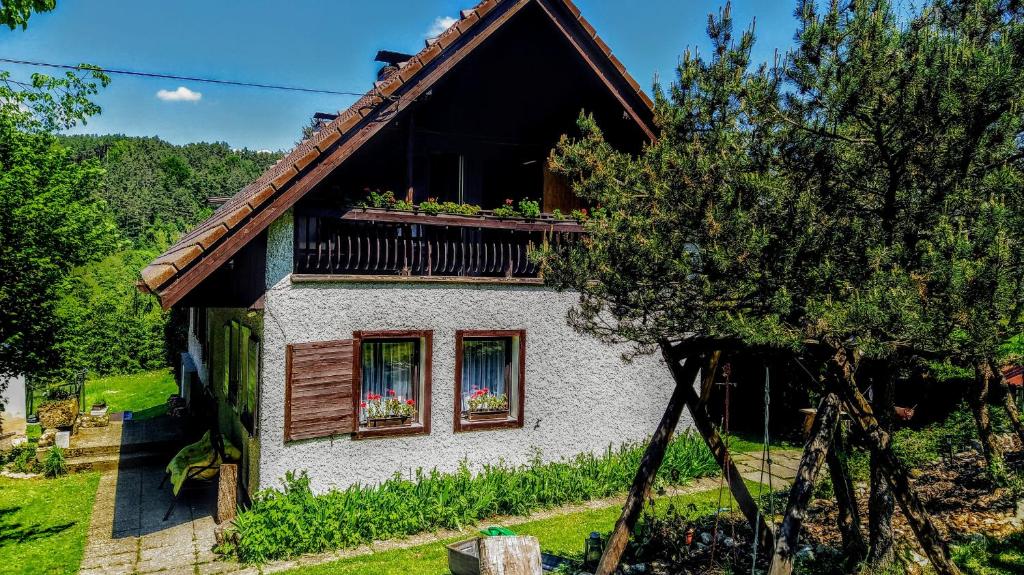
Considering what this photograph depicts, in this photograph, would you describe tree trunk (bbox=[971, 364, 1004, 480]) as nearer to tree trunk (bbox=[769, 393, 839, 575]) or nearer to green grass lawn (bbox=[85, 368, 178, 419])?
tree trunk (bbox=[769, 393, 839, 575])

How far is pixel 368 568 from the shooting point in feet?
24.9

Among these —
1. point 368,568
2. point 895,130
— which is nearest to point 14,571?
point 368,568

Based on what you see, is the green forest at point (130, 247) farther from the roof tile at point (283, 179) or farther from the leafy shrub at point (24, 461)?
the roof tile at point (283, 179)

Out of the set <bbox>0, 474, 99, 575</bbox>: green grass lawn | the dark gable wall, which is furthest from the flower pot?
the dark gable wall

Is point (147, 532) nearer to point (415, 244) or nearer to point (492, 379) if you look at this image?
point (492, 379)

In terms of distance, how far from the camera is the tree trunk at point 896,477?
5363 millimetres

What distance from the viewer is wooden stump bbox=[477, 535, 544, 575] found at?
18.1ft

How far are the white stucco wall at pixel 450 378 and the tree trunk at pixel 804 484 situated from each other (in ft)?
15.1

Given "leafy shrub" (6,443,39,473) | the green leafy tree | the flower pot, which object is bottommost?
"leafy shrub" (6,443,39,473)

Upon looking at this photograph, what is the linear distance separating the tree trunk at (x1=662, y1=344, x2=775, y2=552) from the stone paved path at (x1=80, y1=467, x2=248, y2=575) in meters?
5.53

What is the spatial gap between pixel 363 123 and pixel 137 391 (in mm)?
20075

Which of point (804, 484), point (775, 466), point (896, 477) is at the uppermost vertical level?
point (896, 477)

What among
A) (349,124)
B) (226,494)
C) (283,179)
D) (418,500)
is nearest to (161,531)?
(226,494)

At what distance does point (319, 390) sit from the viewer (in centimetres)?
854
